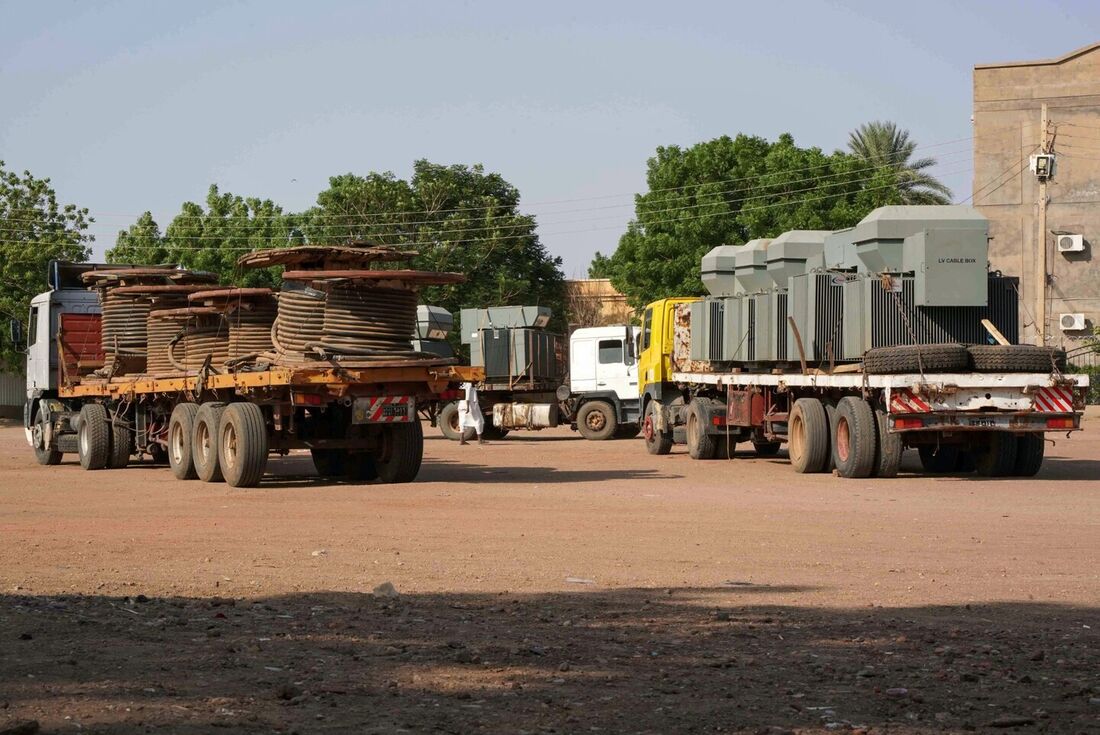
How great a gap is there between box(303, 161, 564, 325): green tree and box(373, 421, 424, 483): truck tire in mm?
40692

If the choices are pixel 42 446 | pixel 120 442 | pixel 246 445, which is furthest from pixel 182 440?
pixel 42 446

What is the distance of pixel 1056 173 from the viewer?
53250mm

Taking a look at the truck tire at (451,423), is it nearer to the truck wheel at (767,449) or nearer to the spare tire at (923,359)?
the truck wheel at (767,449)

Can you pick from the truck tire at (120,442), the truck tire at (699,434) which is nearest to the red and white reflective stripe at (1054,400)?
the truck tire at (699,434)

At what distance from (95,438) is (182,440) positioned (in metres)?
4.27

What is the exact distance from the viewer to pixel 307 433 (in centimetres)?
2189

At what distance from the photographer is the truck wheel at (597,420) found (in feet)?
128

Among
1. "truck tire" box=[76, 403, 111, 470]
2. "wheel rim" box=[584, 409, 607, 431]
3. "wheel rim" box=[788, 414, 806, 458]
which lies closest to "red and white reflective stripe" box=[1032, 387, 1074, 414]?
"wheel rim" box=[788, 414, 806, 458]

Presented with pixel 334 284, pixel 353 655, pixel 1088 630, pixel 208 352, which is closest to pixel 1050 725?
pixel 1088 630

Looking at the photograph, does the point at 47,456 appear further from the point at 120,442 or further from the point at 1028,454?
the point at 1028,454

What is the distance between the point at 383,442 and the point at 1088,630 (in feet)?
46.2

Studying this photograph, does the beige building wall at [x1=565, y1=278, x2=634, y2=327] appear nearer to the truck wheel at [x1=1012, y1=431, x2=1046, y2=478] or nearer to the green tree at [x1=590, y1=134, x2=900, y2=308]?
the green tree at [x1=590, y1=134, x2=900, y2=308]

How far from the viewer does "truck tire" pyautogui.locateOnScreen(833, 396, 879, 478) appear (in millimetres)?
21547

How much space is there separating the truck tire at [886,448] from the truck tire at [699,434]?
6.64 metres
